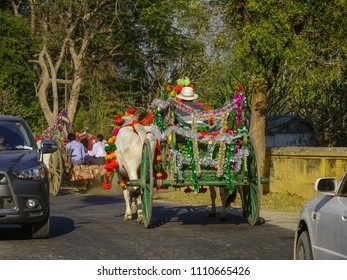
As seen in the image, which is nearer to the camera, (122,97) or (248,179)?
(248,179)

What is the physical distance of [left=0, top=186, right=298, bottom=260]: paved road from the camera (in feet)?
39.1

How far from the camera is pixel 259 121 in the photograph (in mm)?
23547

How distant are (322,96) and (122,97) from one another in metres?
23.2

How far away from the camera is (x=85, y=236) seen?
14.1 meters

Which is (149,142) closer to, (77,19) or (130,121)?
(130,121)

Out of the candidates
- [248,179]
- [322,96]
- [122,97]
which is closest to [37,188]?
[248,179]

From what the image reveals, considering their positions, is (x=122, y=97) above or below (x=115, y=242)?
above

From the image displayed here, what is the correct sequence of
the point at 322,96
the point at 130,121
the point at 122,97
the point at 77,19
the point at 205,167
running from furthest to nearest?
the point at 122,97 → the point at 77,19 → the point at 322,96 → the point at 130,121 → the point at 205,167

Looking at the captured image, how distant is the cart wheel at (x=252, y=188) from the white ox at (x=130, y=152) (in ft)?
6.41

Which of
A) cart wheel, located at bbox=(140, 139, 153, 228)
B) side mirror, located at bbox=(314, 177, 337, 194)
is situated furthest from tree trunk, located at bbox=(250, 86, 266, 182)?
side mirror, located at bbox=(314, 177, 337, 194)

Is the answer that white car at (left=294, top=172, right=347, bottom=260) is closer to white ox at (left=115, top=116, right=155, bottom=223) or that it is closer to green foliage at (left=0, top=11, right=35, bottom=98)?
white ox at (left=115, top=116, right=155, bottom=223)

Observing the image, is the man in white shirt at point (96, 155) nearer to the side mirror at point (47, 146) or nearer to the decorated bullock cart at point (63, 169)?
the decorated bullock cart at point (63, 169)

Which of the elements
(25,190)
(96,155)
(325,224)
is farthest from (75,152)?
(325,224)

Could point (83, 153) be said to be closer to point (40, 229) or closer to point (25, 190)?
point (40, 229)
